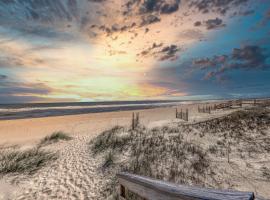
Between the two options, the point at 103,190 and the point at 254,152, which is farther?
the point at 254,152

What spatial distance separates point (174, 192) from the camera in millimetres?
1621

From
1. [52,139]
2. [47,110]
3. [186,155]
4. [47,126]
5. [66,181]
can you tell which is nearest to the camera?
[66,181]

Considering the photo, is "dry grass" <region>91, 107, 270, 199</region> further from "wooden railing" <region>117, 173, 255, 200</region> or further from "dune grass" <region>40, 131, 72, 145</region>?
"dune grass" <region>40, 131, 72, 145</region>

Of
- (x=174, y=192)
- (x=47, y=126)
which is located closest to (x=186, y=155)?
(x=174, y=192)

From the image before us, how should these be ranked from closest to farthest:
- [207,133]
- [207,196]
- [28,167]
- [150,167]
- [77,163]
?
1. [207,196]
2. [150,167]
3. [28,167]
4. [77,163]
5. [207,133]

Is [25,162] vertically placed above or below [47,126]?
above

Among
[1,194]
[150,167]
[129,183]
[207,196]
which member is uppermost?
[207,196]

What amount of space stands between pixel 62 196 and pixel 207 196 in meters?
5.39

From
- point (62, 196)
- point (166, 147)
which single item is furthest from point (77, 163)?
point (166, 147)

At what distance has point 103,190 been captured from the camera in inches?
222

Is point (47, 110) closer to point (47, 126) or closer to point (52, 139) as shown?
point (47, 126)

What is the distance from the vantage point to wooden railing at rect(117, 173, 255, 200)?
133 cm

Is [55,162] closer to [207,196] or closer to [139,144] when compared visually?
[139,144]

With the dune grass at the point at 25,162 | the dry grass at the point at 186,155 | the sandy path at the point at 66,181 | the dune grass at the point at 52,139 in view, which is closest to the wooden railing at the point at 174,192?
the dry grass at the point at 186,155
